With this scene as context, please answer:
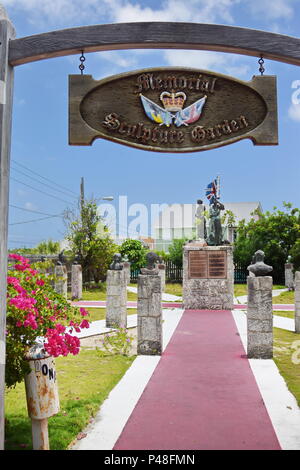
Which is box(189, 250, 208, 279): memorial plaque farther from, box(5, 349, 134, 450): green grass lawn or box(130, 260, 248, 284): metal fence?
box(130, 260, 248, 284): metal fence

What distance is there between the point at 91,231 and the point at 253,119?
20.4m

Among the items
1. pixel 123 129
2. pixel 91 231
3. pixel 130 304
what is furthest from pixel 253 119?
pixel 91 231

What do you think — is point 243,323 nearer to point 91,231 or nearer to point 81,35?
point 81,35

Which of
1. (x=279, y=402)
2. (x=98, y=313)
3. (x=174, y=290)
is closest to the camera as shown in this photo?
(x=279, y=402)

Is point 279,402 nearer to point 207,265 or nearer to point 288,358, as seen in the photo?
point 288,358

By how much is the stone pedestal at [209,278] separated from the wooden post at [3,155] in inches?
486

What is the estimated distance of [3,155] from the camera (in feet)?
11.2

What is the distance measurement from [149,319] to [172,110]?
5.34m

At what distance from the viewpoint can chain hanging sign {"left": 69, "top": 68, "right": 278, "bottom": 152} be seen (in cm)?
361

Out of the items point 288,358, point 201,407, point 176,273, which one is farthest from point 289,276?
point 201,407

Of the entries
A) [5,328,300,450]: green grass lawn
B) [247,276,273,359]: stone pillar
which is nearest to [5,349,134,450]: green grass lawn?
→ [5,328,300,450]: green grass lawn

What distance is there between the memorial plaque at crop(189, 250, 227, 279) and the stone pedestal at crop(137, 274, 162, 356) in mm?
7368

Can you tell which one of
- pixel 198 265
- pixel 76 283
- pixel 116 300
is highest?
pixel 198 265

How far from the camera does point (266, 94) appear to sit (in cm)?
362
